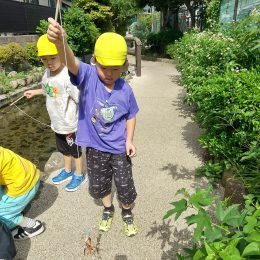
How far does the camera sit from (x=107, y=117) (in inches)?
97.3

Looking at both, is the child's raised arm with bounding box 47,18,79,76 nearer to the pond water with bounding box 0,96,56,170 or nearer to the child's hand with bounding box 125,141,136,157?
the child's hand with bounding box 125,141,136,157

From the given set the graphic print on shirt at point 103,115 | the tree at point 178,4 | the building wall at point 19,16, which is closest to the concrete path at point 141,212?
the graphic print on shirt at point 103,115

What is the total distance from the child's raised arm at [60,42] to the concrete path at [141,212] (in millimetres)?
1565

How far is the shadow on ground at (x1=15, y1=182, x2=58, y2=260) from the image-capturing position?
2.71 meters

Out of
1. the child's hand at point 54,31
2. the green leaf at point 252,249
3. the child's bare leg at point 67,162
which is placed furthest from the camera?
the child's bare leg at point 67,162

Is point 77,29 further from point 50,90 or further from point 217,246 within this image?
point 217,246

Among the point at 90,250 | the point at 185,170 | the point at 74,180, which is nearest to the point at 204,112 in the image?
the point at 185,170

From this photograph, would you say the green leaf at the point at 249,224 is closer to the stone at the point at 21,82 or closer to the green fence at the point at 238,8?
the green fence at the point at 238,8

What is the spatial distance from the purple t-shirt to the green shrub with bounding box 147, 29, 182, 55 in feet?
52.1

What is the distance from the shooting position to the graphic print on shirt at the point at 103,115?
8.03 feet

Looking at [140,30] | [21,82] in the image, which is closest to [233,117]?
[21,82]

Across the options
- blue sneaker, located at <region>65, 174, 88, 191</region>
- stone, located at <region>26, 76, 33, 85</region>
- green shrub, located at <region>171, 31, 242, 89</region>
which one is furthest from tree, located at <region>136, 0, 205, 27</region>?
Result: blue sneaker, located at <region>65, 174, 88, 191</region>

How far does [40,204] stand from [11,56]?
8124 millimetres

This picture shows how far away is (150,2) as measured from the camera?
17188 millimetres
